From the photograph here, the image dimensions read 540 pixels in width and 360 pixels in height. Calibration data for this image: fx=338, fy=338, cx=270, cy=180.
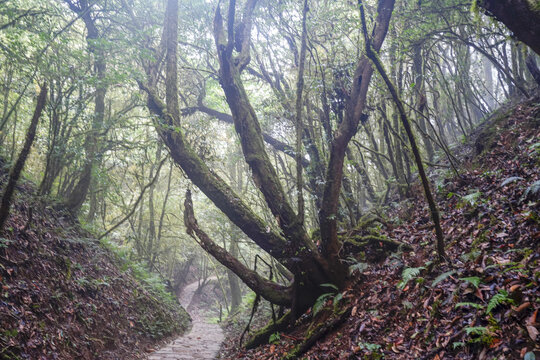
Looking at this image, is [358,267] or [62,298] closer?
[358,267]

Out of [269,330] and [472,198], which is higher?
[472,198]

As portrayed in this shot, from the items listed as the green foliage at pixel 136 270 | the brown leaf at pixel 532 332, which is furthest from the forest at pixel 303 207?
the green foliage at pixel 136 270

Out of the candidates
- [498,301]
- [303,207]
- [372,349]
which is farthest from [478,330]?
[303,207]

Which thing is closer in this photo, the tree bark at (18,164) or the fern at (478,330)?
the fern at (478,330)

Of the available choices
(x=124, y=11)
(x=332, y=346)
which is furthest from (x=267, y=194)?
(x=124, y=11)

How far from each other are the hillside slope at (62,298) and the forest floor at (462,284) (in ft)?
9.42

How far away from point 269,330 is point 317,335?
6.06 ft

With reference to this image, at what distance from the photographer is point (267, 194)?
6367mm

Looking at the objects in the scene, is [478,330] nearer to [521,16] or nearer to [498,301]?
[498,301]

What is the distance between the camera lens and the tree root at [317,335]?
5.05 m

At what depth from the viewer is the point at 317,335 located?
5.10 m

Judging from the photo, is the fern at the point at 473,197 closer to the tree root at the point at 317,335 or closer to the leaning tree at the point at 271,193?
the leaning tree at the point at 271,193

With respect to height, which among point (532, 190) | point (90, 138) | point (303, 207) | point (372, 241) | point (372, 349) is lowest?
point (372, 349)

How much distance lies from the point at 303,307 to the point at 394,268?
1862 millimetres
